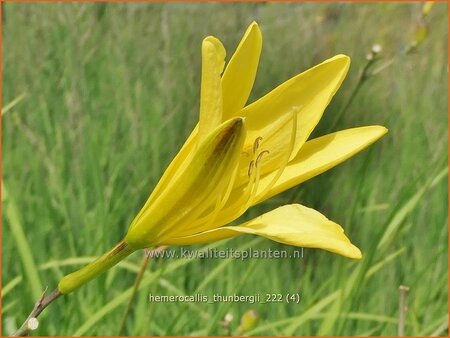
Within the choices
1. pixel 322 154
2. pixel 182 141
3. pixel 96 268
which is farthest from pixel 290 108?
pixel 182 141

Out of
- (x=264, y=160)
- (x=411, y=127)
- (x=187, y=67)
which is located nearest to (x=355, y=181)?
(x=411, y=127)

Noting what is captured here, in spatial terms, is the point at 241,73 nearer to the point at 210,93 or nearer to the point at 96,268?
the point at 210,93

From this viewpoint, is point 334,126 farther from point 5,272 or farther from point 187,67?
point 5,272

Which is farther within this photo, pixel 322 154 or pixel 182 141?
pixel 182 141

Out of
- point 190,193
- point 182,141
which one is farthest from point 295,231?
point 182,141

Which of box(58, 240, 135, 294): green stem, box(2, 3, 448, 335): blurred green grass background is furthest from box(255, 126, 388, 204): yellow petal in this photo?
box(2, 3, 448, 335): blurred green grass background

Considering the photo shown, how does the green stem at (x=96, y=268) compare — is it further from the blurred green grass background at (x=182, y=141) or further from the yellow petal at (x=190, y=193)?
the blurred green grass background at (x=182, y=141)

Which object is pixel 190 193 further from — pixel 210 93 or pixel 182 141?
pixel 182 141

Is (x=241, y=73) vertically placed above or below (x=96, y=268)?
above
